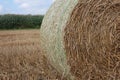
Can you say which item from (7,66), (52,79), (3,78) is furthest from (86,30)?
(7,66)

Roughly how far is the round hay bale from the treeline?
18.4 m

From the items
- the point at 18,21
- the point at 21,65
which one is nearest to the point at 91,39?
the point at 21,65

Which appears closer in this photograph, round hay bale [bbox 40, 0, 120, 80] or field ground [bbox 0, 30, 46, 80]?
round hay bale [bbox 40, 0, 120, 80]

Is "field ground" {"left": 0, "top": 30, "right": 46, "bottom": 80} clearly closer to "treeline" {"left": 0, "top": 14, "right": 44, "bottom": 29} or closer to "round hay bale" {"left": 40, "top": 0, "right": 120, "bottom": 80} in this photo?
"round hay bale" {"left": 40, "top": 0, "right": 120, "bottom": 80}

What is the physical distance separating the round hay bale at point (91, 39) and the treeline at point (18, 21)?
18.4 meters

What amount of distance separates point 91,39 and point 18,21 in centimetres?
1961

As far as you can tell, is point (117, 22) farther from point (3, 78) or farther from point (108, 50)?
point (3, 78)

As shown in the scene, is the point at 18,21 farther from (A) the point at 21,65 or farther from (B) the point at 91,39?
(B) the point at 91,39

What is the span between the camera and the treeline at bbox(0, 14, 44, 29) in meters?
22.5

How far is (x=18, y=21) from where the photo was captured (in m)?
23.3

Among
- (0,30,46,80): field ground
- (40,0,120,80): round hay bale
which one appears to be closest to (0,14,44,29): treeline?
(0,30,46,80): field ground

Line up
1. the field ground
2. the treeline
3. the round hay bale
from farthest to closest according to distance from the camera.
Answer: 1. the treeline
2. the field ground
3. the round hay bale

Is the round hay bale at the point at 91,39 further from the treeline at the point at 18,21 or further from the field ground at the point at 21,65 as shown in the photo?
the treeline at the point at 18,21

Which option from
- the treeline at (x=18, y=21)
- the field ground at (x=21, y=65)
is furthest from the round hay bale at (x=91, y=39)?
the treeline at (x=18, y=21)
